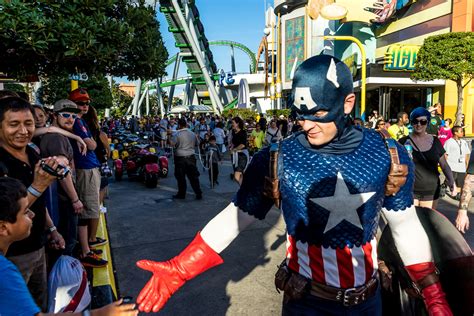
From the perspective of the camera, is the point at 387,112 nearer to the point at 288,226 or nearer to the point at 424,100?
the point at 424,100

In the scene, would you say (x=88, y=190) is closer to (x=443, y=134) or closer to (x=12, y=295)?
(x=12, y=295)

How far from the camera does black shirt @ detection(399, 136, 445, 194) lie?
4.46 metres

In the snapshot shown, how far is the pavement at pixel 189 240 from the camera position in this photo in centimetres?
372

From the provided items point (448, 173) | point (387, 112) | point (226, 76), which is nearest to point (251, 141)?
point (448, 173)

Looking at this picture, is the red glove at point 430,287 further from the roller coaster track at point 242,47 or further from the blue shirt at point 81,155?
the roller coaster track at point 242,47

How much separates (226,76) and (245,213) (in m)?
61.4

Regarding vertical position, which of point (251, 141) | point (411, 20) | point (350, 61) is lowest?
point (251, 141)

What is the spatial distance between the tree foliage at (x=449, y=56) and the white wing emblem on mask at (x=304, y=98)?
1875 cm

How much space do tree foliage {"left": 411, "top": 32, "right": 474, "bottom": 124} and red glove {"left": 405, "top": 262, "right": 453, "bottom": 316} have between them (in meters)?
18.6

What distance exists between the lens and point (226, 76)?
61.8 metres

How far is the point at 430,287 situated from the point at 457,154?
667cm

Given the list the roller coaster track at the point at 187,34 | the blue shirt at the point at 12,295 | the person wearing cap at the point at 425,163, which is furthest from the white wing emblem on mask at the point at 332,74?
the roller coaster track at the point at 187,34

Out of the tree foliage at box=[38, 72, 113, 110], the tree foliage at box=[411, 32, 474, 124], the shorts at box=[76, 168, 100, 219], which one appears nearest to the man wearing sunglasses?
the shorts at box=[76, 168, 100, 219]

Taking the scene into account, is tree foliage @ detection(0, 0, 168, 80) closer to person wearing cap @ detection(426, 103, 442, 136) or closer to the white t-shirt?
person wearing cap @ detection(426, 103, 442, 136)
